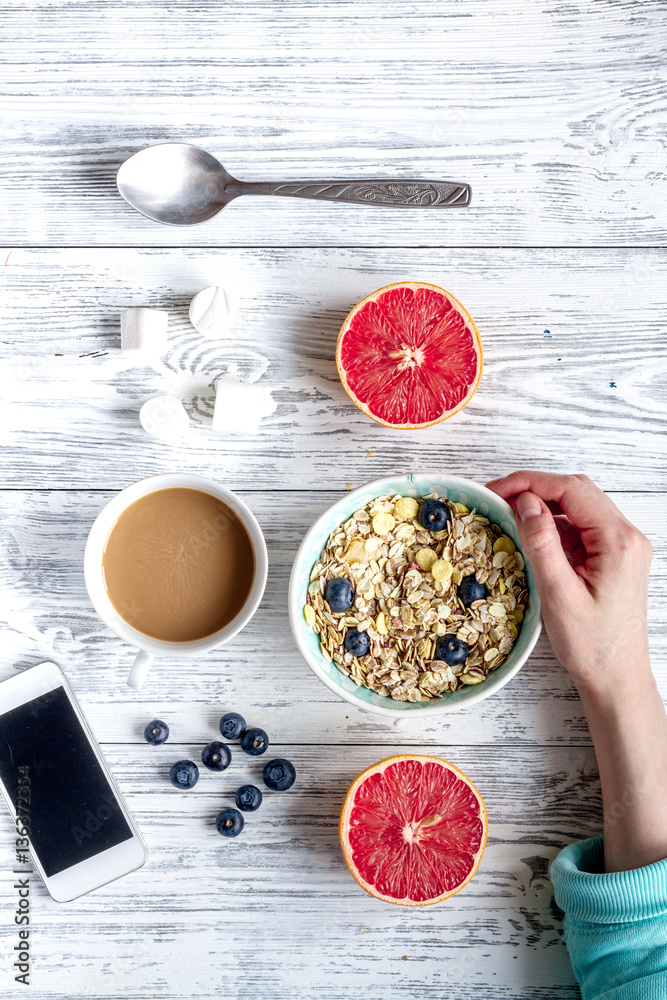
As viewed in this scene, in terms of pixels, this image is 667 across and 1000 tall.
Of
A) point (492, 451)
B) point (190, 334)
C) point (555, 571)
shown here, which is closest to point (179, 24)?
point (190, 334)

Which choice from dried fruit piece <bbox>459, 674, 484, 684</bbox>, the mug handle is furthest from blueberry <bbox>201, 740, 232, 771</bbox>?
dried fruit piece <bbox>459, 674, 484, 684</bbox>

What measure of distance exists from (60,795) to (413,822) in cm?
53

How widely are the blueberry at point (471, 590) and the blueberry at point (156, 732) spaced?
0.49 m

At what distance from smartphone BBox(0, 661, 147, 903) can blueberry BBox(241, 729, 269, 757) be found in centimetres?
21

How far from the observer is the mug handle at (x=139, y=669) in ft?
3.28

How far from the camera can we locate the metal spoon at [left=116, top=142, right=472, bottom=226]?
106 cm

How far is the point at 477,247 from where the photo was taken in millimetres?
1095

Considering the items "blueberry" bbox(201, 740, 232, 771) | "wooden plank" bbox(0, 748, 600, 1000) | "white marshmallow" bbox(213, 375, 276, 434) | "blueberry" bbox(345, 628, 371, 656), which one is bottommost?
"wooden plank" bbox(0, 748, 600, 1000)

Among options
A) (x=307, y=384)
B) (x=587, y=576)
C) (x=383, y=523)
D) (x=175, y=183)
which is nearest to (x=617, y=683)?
(x=587, y=576)

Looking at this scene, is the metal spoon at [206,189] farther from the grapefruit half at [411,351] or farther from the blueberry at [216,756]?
the blueberry at [216,756]

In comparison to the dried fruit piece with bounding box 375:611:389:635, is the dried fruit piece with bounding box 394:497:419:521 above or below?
above

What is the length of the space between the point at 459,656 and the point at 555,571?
0.18 metres

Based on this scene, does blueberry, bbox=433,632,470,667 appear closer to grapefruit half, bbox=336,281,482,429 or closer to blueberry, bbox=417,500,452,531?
blueberry, bbox=417,500,452,531

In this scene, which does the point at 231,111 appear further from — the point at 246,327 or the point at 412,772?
the point at 412,772
